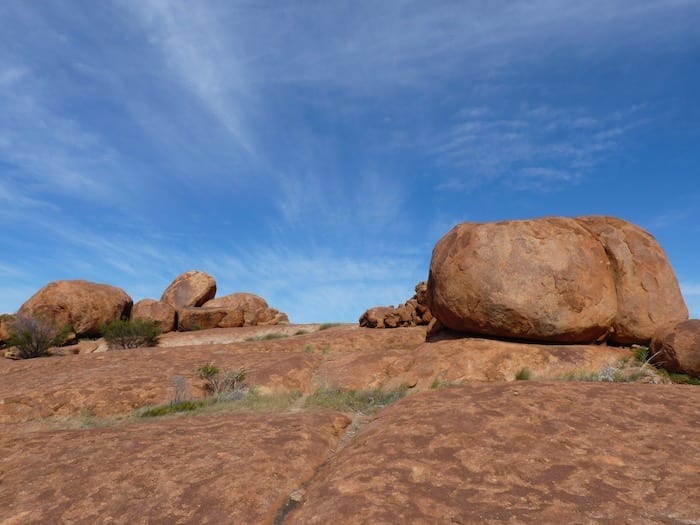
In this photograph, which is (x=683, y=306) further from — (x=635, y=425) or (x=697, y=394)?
(x=635, y=425)

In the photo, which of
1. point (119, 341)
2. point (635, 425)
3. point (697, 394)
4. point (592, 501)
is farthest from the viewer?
point (119, 341)

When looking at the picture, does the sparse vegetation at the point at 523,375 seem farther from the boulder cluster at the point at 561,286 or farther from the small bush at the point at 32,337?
the small bush at the point at 32,337

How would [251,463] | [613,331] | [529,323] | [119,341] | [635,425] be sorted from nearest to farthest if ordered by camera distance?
[251,463]
[635,425]
[529,323]
[613,331]
[119,341]

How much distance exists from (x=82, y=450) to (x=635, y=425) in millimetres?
6623

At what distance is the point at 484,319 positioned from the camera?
1154 cm

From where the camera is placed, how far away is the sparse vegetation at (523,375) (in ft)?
33.2

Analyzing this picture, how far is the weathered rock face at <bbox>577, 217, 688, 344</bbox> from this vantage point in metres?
11.7

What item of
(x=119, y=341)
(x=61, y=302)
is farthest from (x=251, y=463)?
(x=61, y=302)

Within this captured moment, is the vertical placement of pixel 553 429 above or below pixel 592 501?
above

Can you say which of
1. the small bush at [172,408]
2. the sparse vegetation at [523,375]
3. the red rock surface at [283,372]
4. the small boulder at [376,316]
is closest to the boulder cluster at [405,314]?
the small boulder at [376,316]

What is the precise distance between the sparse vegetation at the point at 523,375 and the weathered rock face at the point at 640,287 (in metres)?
3.18

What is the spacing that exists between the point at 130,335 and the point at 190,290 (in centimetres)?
1230

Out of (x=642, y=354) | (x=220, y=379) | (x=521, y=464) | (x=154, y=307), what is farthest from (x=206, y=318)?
(x=521, y=464)

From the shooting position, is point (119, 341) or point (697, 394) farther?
point (119, 341)
